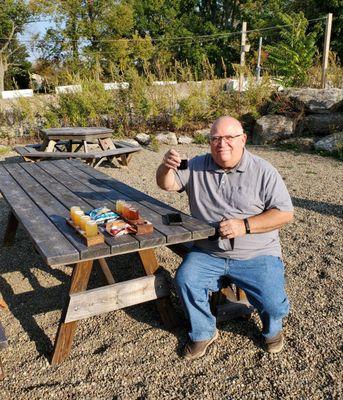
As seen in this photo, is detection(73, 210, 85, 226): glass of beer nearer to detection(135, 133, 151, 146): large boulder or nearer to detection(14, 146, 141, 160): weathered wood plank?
detection(14, 146, 141, 160): weathered wood plank

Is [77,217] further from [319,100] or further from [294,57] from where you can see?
[294,57]

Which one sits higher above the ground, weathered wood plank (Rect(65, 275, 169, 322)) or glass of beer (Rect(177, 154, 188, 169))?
glass of beer (Rect(177, 154, 188, 169))

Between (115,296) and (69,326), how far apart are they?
29 centimetres

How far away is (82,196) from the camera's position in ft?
9.95

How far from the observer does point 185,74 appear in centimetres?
973

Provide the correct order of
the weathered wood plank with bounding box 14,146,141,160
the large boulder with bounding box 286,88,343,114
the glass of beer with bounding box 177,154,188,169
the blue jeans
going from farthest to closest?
the large boulder with bounding box 286,88,343,114, the weathered wood plank with bounding box 14,146,141,160, the glass of beer with bounding box 177,154,188,169, the blue jeans

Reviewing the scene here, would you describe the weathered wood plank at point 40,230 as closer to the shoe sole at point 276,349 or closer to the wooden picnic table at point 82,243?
the wooden picnic table at point 82,243

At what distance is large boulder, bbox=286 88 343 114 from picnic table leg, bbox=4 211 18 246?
23.2 feet

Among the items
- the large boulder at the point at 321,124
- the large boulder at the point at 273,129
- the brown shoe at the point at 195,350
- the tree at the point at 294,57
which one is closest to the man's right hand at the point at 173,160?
the brown shoe at the point at 195,350

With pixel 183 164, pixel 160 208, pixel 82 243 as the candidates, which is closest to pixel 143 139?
pixel 160 208

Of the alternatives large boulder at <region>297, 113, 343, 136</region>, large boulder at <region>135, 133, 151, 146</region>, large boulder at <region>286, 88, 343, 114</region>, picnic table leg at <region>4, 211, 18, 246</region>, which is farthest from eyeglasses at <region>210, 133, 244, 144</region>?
large boulder at <region>286, 88, 343, 114</region>

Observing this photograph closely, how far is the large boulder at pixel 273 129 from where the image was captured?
29.6 ft

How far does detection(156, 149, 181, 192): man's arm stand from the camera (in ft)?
8.07

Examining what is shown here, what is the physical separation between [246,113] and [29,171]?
6953 millimetres
